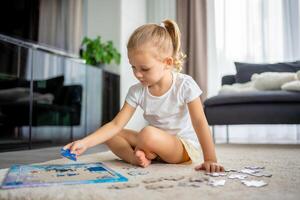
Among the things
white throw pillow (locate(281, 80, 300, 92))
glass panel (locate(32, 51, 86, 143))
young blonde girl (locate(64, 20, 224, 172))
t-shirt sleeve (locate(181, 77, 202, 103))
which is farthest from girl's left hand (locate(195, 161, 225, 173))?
white throw pillow (locate(281, 80, 300, 92))

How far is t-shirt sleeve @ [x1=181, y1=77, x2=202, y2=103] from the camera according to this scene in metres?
1.22

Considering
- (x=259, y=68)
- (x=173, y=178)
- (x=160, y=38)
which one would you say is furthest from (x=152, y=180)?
(x=259, y=68)

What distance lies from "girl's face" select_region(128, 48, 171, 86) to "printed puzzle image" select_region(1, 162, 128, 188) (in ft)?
1.18

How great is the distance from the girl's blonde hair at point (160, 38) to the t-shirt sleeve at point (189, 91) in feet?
0.26

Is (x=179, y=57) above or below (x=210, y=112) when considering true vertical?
above

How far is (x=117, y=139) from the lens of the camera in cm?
136

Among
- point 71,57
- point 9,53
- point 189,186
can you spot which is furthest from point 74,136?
point 189,186

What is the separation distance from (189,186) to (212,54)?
369 cm

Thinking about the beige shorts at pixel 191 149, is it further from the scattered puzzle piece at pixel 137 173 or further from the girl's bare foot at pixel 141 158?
the scattered puzzle piece at pixel 137 173

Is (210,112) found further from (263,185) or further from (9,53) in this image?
(263,185)

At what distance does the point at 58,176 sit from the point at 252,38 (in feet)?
12.0

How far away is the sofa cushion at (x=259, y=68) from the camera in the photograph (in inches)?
124

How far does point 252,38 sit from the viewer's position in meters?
4.09

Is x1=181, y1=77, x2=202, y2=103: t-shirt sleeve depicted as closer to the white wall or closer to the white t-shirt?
the white t-shirt
